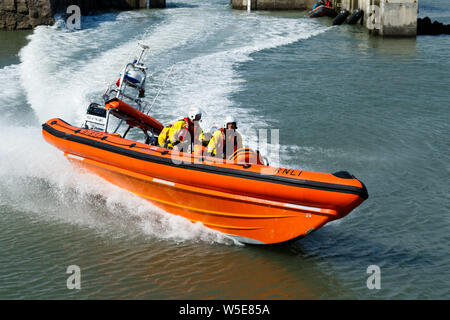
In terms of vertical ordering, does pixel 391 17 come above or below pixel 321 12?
below

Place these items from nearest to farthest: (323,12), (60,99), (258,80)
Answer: (60,99) < (258,80) < (323,12)

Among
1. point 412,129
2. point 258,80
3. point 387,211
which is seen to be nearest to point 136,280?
point 387,211

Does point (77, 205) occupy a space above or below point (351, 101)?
below

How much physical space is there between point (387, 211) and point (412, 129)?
3.45 metres

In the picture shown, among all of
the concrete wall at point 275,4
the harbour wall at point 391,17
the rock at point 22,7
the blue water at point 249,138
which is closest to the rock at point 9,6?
the rock at point 22,7

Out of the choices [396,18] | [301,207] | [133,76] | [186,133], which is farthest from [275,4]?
[301,207]

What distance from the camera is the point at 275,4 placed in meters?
25.3

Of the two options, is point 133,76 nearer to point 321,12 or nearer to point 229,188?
point 229,188

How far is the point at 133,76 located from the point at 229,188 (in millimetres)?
2698

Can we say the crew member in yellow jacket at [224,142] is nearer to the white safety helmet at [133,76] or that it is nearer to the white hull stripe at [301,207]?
the white hull stripe at [301,207]

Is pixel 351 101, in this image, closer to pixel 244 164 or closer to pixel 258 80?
pixel 258 80

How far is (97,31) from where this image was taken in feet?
60.6

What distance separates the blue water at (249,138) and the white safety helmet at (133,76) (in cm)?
146

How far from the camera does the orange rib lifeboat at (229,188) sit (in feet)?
17.2
